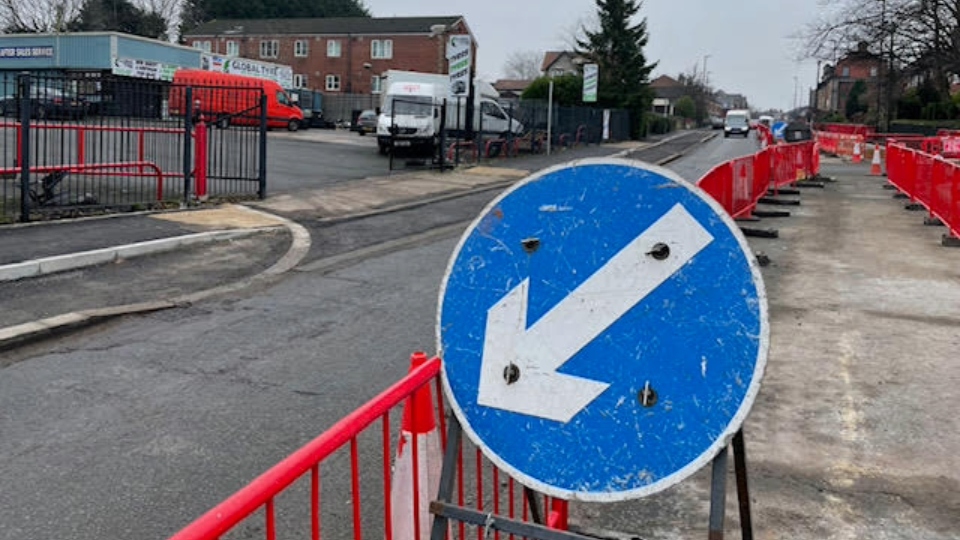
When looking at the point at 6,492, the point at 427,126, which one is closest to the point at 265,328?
the point at 6,492

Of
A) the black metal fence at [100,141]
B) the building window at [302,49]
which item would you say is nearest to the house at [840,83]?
the building window at [302,49]

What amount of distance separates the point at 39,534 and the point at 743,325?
3.14 meters

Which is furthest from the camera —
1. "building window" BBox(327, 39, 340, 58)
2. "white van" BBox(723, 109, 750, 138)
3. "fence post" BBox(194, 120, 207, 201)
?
"building window" BBox(327, 39, 340, 58)

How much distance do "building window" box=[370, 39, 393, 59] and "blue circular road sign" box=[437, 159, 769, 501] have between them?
73364 millimetres

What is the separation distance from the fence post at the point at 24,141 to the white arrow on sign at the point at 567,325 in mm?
10613

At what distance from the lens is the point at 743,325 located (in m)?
2.26

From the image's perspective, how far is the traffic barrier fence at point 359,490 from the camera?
77.6 inches

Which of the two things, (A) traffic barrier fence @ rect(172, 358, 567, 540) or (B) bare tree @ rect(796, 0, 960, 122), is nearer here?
(A) traffic barrier fence @ rect(172, 358, 567, 540)

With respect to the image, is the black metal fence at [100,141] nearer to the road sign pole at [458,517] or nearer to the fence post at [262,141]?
the fence post at [262,141]

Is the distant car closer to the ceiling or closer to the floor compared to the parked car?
closer to the ceiling

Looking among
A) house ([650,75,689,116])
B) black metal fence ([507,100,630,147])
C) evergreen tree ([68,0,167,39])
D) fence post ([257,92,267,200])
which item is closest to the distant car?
black metal fence ([507,100,630,147])

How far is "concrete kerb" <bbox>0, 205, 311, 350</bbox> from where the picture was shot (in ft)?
22.9

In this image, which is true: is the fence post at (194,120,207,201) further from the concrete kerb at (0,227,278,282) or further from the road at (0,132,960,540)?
the road at (0,132,960,540)

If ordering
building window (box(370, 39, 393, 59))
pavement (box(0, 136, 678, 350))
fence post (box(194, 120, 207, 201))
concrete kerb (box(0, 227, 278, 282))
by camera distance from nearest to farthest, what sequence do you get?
pavement (box(0, 136, 678, 350)) → concrete kerb (box(0, 227, 278, 282)) → fence post (box(194, 120, 207, 201)) → building window (box(370, 39, 393, 59))
